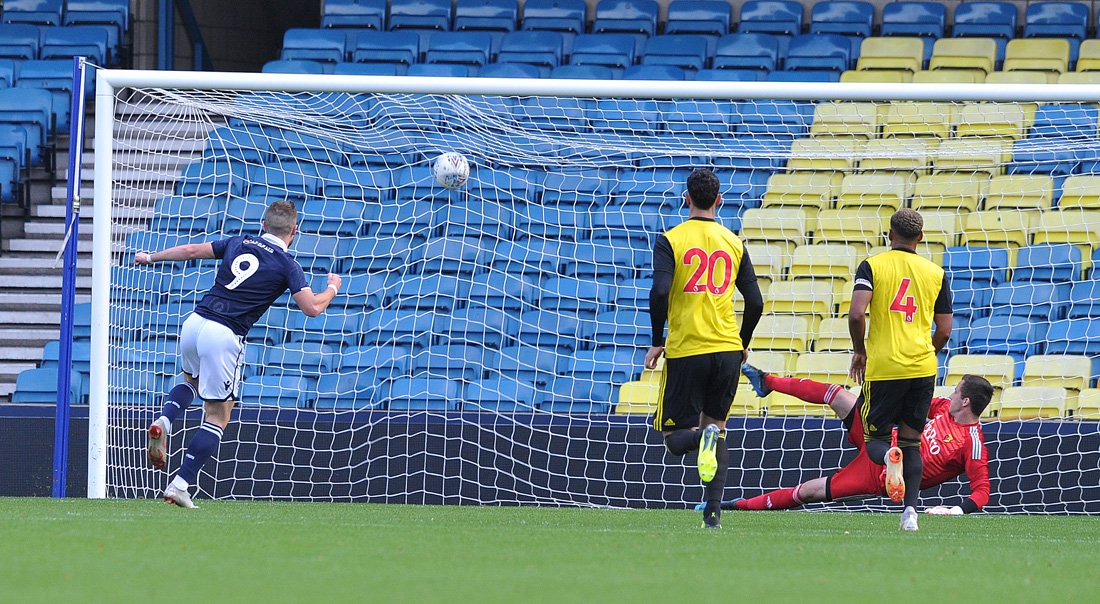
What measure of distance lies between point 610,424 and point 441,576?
15.5 ft

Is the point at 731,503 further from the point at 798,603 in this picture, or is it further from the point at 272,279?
the point at 798,603

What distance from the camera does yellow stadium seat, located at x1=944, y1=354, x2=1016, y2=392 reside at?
9.28 meters

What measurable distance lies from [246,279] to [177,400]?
0.81 meters

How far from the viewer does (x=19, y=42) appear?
45.9 ft

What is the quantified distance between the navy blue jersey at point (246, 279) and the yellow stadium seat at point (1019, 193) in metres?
5.84

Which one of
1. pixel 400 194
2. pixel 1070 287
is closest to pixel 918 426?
pixel 1070 287

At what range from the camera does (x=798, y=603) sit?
3514 mm

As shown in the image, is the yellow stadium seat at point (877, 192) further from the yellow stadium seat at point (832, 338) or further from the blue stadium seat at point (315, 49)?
the blue stadium seat at point (315, 49)

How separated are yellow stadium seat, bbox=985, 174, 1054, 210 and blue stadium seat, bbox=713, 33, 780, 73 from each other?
355 centimetres

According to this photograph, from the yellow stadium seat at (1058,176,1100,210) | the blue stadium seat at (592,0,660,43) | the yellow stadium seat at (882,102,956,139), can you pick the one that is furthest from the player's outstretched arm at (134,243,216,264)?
the blue stadium seat at (592,0,660,43)

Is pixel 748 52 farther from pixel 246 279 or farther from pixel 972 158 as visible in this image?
pixel 246 279

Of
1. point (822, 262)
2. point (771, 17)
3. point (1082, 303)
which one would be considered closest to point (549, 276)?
point (822, 262)

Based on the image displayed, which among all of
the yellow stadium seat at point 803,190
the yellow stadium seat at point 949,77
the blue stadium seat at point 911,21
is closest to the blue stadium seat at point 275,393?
the yellow stadium seat at point 803,190

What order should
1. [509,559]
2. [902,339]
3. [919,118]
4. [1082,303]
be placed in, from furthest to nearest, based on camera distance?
[919,118], [1082,303], [902,339], [509,559]
